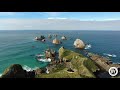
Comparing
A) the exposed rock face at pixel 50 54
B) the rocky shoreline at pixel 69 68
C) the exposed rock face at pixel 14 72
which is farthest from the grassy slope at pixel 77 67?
the exposed rock face at pixel 14 72

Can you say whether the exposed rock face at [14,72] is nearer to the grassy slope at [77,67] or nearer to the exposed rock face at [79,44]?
the grassy slope at [77,67]

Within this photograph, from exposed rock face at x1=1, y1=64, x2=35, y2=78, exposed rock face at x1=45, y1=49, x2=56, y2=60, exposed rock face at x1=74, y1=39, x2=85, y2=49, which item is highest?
exposed rock face at x1=74, y1=39, x2=85, y2=49

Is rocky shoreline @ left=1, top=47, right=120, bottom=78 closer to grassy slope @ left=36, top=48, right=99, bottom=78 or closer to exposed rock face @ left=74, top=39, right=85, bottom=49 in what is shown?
grassy slope @ left=36, top=48, right=99, bottom=78

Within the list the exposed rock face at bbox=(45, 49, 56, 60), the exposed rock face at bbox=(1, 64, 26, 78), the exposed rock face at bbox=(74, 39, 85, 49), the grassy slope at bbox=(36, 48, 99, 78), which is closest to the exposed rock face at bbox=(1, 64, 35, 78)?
the exposed rock face at bbox=(1, 64, 26, 78)
